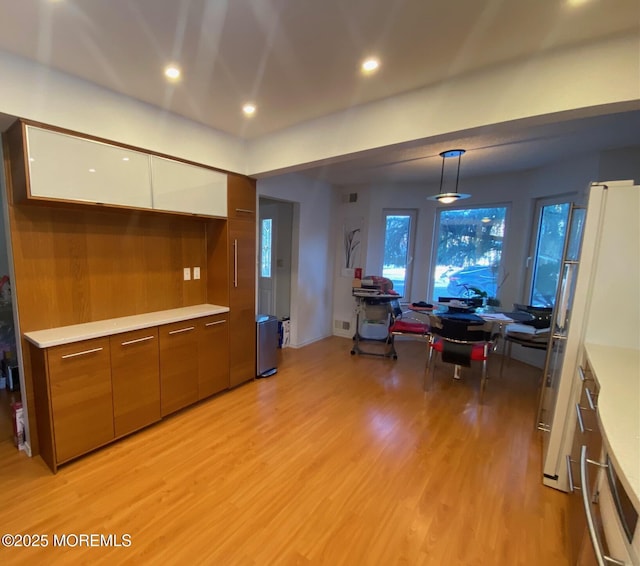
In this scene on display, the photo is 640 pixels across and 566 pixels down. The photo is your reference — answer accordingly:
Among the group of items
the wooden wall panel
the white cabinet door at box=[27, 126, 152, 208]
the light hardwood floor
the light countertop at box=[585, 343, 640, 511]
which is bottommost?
the light hardwood floor

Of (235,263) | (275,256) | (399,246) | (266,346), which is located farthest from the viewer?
(399,246)

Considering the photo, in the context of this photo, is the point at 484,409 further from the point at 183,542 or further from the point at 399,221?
the point at 399,221

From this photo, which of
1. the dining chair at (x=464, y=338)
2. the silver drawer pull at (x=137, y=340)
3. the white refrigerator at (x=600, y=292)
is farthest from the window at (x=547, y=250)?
the silver drawer pull at (x=137, y=340)

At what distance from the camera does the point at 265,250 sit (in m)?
5.01

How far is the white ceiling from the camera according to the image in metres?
1.41

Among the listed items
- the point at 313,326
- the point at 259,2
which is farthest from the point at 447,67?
the point at 313,326

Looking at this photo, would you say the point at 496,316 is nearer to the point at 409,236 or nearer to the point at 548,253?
the point at 548,253

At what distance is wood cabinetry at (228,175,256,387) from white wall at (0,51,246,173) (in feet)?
1.14

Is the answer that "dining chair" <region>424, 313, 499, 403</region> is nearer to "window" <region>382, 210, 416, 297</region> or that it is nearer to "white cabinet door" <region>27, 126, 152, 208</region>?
"window" <region>382, 210, 416, 297</region>

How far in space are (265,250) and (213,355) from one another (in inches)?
94.5

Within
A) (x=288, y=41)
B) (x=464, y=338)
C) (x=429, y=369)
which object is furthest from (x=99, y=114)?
(x=429, y=369)

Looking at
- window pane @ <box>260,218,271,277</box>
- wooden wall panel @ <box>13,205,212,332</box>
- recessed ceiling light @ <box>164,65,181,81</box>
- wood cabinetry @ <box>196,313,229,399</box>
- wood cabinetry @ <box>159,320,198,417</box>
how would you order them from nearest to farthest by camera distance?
recessed ceiling light @ <box>164,65,181,81</box>
wooden wall panel @ <box>13,205,212,332</box>
wood cabinetry @ <box>159,320,198,417</box>
wood cabinetry @ <box>196,313,229,399</box>
window pane @ <box>260,218,271,277</box>

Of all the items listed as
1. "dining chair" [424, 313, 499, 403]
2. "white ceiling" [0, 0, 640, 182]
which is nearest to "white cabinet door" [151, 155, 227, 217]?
"white ceiling" [0, 0, 640, 182]

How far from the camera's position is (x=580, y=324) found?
1853 millimetres
